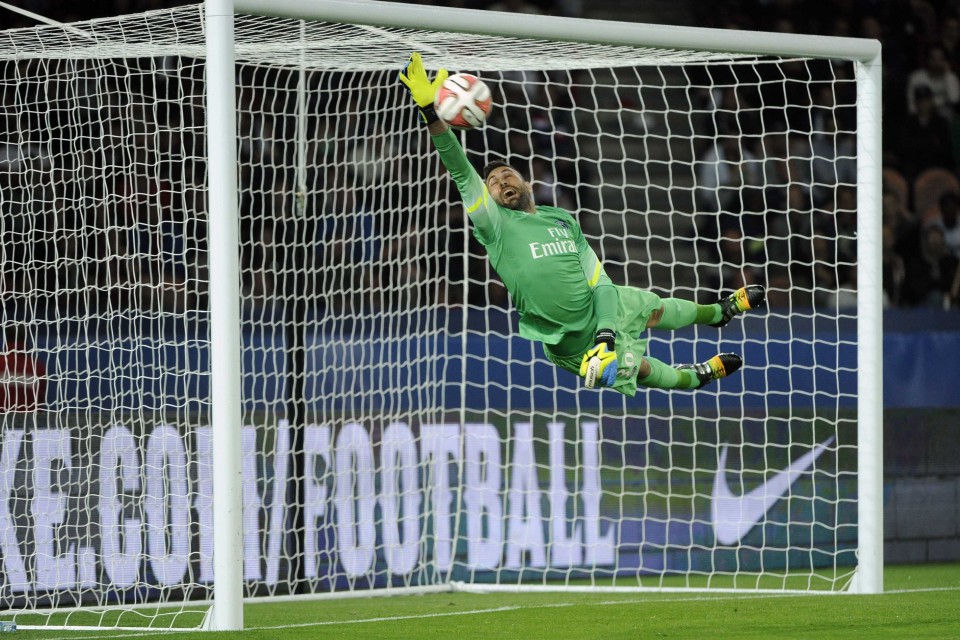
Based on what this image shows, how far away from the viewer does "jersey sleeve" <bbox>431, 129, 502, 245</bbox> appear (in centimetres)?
662

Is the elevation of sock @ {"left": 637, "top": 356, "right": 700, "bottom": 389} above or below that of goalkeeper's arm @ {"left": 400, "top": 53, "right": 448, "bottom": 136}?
below

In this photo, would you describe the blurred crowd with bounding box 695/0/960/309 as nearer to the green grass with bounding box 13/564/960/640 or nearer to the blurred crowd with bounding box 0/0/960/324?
the blurred crowd with bounding box 0/0/960/324

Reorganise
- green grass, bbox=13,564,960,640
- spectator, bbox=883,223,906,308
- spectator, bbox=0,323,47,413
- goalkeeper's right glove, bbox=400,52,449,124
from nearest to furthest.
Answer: green grass, bbox=13,564,960,640 → goalkeeper's right glove, bbox=400,52,449,124 → spectator, bbox=0,323,47,413 → spectator, bbox=883,223,906,308

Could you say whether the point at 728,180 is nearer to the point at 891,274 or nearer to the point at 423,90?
the point at 891,274

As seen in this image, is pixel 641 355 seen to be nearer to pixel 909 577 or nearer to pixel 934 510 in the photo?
pixel 909 577

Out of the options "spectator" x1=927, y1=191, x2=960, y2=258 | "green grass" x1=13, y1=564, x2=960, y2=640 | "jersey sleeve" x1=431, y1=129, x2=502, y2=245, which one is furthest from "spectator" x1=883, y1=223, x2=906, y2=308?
"jersey sleeve" x1=431, y1=129, x2=502, y2=245

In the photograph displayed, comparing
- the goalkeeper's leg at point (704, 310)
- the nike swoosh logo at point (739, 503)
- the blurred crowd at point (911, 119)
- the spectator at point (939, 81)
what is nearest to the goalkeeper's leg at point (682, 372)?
the goalkeeper's leg at point (704, 310)

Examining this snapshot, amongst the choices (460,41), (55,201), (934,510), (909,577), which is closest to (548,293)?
(460,41)

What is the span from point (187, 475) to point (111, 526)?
0.55 m

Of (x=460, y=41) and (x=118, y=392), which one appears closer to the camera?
(x=460, y=41)

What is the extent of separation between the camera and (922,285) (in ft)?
38.3

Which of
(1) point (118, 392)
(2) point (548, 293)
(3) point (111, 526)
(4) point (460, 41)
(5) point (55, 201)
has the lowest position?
(3) point (111, 526)

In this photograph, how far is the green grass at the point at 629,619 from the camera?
6.23m

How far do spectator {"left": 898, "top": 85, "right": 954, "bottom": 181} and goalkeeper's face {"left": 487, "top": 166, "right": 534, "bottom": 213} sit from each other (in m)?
6.58
